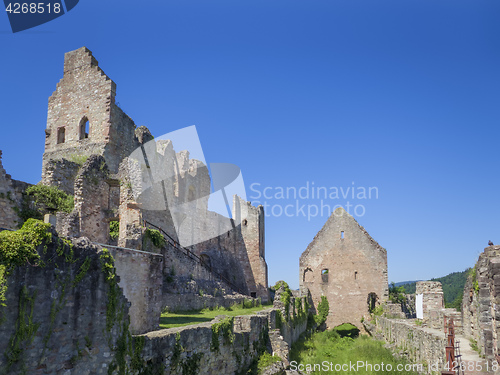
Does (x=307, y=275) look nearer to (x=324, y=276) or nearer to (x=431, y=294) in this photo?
(x=324, y=276)

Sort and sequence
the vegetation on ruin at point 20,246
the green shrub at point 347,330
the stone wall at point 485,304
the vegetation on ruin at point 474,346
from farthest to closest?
the green shrub at point 347,330 → the vegetation on ruin at point 474,346 → the stone wall at point 485,304 → the vegetation on ruin at point 20,246

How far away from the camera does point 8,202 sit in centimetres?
1834

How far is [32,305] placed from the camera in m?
7.76

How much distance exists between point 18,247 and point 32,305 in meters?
1.05

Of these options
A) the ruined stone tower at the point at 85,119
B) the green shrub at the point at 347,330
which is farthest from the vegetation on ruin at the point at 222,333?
the green shrub at the point at 347,330

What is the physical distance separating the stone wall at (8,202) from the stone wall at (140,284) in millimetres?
8772

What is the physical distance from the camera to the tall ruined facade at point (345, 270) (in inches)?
1201

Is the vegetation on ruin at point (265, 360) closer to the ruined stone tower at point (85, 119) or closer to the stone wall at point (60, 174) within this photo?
the stone wall at point (60, 174)

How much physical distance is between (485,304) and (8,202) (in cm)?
1772

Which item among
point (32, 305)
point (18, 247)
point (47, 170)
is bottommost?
point (32, 305)

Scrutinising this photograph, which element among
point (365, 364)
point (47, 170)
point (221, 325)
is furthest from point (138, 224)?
point (365, 364)

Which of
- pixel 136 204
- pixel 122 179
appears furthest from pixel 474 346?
pixel 122 179

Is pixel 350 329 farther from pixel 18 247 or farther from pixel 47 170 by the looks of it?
pixel 18 247

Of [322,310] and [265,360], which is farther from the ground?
[265,360]
